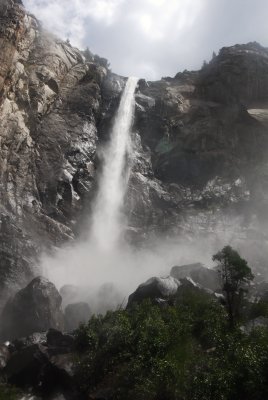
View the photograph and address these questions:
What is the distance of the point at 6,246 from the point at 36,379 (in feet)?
40.5

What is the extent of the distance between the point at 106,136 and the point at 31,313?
30.2 m

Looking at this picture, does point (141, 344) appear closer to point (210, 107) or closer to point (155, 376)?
point (155, 376)

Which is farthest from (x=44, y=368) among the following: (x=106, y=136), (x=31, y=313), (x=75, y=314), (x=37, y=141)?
(x=106, y=136)

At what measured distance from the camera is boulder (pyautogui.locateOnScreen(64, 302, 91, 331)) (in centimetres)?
3109

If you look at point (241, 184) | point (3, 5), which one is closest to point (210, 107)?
point (241, 184)

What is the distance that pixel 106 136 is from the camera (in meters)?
55.3

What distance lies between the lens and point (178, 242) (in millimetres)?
49312

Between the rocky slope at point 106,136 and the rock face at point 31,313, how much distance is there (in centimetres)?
454

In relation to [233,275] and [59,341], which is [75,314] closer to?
[59,341]

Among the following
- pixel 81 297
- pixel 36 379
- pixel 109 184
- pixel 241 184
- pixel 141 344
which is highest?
pixel 241 184

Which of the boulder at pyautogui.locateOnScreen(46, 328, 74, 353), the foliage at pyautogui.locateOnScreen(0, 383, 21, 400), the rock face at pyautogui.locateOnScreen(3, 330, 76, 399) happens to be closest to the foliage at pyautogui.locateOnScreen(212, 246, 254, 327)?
the boulder at pyautogui.locateOnScreen(46, 328, 74, 353)

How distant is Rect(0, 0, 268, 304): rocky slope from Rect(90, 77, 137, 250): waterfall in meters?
1.18

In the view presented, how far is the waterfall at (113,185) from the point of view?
48.3 metres

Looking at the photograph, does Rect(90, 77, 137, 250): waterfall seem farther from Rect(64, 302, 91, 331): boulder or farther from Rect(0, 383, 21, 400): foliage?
Rect(0, 383, 21, 400): foliage
